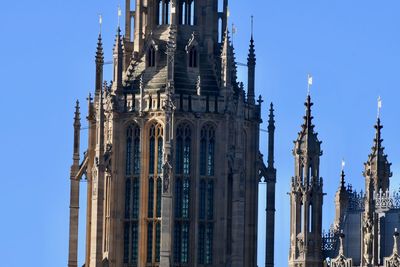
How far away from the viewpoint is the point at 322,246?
598 ft

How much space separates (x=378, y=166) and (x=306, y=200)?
205 inches

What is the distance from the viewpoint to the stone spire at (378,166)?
18388 centimetres

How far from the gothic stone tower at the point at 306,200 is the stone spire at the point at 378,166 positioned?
118 inches

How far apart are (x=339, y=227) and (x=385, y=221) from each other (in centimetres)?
477

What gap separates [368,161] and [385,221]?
249 inches

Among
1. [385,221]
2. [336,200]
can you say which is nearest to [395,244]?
[385,221]

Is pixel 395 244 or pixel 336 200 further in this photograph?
pixel 336 200

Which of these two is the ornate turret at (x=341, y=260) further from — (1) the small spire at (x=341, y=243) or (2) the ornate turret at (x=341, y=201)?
(2) the ornate turret at (x=341, y=201)

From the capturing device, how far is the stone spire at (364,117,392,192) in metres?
184

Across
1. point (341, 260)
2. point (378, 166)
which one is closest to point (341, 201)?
point (378, 166)

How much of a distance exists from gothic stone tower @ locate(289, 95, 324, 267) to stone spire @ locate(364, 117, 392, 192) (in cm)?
299

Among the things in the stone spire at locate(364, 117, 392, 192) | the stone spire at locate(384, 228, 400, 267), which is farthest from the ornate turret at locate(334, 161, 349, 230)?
the stone spire at locate(384, 228, 400, 267)

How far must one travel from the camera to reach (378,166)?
18500 cm

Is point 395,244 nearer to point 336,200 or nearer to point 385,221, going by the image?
point 385,221
